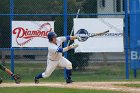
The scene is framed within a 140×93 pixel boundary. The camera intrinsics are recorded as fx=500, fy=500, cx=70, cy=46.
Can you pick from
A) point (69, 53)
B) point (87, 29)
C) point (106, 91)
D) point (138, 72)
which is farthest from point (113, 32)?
point (106, 91)

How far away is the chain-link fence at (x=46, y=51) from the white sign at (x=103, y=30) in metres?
0.41

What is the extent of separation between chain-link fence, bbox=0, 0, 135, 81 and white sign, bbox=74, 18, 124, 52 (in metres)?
0.41

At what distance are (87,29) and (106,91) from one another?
20.1 feet

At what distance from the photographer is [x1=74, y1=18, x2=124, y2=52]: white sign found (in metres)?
19.6

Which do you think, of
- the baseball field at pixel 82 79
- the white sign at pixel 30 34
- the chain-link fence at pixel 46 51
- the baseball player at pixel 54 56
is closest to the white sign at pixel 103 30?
the chain-link fence at pixel 46 51

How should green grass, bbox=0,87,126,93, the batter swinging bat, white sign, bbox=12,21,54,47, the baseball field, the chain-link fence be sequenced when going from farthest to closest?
the chain-link fence → white sign, bbox=12,21,54,47 → the batter swinging bat → the baseball field → green grass, bbox=0,87,126,93

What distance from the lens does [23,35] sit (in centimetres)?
1955

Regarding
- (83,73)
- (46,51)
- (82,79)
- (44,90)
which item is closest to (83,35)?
(82,79)

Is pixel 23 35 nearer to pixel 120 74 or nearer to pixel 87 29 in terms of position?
pixel 87 29

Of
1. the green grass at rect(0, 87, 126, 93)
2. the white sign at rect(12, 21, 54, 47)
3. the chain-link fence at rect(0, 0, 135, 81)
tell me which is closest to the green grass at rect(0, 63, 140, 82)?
the chain-link fence at rect(0, 0, 135, 81)

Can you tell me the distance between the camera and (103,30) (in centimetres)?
1959

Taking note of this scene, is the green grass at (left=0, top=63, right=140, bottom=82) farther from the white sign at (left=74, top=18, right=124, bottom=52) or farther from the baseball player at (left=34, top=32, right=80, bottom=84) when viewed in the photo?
the baseball player at (left=34, top=32, right=80, bottom=84)

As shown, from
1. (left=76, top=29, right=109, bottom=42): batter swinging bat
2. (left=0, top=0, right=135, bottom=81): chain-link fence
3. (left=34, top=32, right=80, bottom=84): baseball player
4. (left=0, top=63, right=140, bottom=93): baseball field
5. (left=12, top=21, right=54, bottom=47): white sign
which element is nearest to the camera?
(left=0, top=63, right=140, bottom=93): baseball field

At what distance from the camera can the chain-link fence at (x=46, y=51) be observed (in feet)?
67.2
